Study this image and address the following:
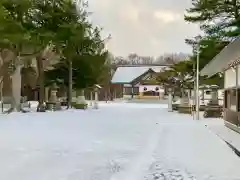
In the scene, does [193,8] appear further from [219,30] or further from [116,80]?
[116,80]

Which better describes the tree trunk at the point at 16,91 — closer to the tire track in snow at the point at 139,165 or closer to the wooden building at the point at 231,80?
the wooden building at the point at 231,80

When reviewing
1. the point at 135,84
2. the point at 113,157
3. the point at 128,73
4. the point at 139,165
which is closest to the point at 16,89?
the point at 113,157

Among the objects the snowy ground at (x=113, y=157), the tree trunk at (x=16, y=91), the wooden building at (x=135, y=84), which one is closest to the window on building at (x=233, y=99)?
the snowy ground at (x=113, y=157)

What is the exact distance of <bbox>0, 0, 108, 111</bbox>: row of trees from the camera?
26719 mm

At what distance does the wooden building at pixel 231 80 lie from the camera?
17703 millimetres

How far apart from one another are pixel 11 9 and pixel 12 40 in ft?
15.4

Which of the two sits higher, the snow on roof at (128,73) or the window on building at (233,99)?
the snow on roof at (128,73)

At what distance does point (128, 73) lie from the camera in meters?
85.4

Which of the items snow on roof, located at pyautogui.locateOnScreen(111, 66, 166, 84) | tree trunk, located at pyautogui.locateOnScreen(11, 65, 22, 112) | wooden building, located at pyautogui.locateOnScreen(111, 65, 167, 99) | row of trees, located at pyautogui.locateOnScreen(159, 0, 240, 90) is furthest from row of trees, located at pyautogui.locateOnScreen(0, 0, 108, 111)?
snow on roof, located at pyautogui.locateOnScreen(111, 66, 166, 84)

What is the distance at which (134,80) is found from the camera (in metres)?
82.7

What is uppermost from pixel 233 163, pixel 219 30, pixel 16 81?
pixel 219 30

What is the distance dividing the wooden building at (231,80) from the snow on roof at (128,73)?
198 ft

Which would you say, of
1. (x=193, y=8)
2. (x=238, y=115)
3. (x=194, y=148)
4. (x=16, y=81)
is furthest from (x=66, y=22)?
(x=194, y=148)

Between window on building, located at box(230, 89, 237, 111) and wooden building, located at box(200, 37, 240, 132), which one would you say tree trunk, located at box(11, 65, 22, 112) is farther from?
window on building, located at box(230, 89, 237, 111)
